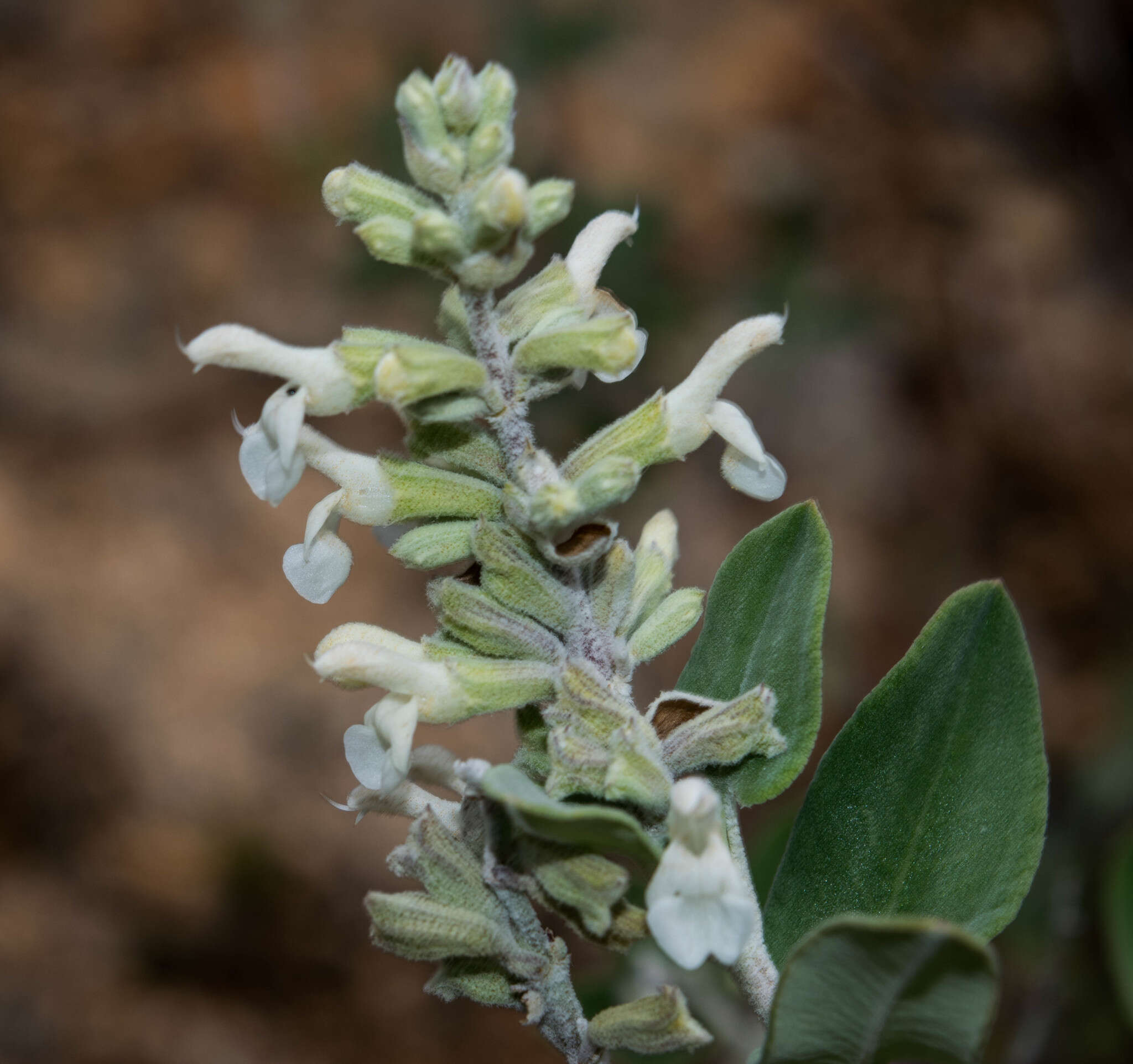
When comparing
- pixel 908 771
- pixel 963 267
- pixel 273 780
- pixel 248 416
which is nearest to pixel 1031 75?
pixel 963 267

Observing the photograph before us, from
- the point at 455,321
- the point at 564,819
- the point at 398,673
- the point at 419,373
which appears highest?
the point at 455,321

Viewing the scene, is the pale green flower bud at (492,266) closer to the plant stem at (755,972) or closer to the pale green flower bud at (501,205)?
the pale green flower bud at (501,205)

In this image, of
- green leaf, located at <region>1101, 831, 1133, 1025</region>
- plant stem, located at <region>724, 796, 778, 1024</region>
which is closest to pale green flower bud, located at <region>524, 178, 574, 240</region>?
plant stem, located at <region>724, 796, 778, 1024</region>

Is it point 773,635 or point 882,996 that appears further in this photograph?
point 773,635

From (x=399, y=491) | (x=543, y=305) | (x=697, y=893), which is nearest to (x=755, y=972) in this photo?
(x=697, y=893)

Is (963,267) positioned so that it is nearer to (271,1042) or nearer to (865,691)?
(865,691)

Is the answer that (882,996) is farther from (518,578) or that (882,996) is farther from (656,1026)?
(518,578)

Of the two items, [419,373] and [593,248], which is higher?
[593,248]

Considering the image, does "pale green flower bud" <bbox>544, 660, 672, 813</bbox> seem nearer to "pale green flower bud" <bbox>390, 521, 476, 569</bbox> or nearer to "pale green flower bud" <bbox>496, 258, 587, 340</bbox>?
"pale green flower bud" <bbox>390, 521, 476, 569</bbox>
